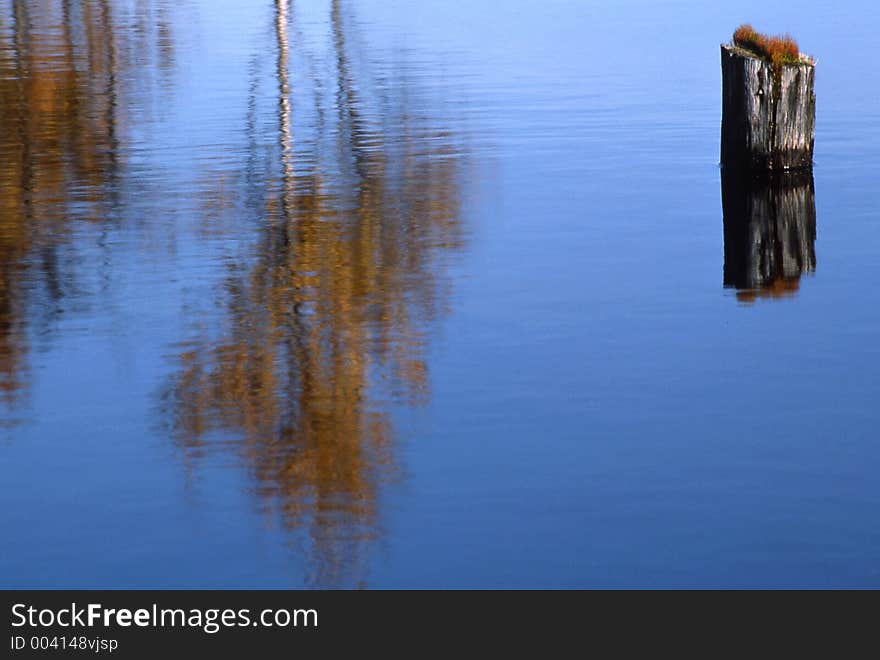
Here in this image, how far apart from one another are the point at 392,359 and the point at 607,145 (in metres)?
9.14

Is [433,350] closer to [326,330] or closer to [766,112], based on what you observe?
[326,330]

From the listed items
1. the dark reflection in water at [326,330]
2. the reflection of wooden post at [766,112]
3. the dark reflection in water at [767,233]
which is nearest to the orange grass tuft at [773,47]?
the reflection of wooden post at [766,112]

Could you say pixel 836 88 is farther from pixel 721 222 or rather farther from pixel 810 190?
pixel 721 222

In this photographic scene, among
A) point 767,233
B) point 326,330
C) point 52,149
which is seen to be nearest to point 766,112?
point 767,233

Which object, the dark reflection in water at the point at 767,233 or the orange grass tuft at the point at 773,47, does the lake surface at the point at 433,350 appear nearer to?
the dark reflection in water at the point at 767,233

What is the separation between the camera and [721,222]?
14.3 m

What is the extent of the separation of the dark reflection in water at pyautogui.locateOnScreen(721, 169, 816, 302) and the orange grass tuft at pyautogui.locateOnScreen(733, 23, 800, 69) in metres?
1.17

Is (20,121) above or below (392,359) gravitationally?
above

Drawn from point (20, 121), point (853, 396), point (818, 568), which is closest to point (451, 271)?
point (853, 396)

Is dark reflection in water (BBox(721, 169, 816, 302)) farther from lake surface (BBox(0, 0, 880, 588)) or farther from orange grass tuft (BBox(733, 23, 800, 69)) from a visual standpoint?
orange grass tuft (BBox(733, 23, 800, 69))

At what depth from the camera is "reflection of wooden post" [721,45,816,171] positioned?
15359mm

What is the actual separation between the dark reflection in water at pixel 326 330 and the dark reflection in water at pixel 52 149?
1.25 meters

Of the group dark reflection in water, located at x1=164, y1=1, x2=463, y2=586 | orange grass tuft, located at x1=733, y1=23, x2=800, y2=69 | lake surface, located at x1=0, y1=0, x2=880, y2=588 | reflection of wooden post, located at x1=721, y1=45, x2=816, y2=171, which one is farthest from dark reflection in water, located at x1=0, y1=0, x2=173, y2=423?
orange grass tuft, located at x1=733, y1=23, x2=800, y2=69

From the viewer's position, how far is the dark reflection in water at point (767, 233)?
12320 mm
